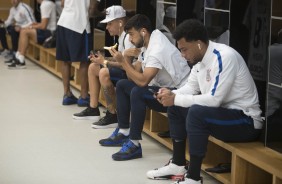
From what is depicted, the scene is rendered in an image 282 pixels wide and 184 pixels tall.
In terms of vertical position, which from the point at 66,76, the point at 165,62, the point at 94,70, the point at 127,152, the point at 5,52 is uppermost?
the point at 165,62

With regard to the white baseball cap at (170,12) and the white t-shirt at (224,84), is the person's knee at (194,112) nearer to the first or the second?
the white t-shirt at (224,84)

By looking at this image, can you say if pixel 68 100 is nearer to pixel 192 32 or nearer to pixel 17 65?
pixel 17 65

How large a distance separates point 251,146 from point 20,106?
3342 millimetres

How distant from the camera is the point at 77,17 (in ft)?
20.8

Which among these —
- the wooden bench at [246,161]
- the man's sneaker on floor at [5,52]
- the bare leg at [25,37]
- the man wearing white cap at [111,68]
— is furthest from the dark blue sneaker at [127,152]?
the man's sneaker on floor at [5,52]

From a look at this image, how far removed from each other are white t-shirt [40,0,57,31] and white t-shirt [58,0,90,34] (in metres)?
2.75

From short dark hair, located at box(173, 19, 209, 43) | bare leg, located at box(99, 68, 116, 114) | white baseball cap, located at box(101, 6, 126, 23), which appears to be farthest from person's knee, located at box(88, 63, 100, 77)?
short dark hair, located at box(173, 19, 209, 43)

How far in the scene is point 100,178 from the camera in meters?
4.08

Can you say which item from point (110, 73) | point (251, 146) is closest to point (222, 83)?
point (251, 146)

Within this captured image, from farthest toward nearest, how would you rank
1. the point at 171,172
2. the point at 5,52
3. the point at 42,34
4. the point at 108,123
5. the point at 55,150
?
the point at 5,52, the point at 42,34, the point at 108,123, the point at 55,150, the point at 171,172

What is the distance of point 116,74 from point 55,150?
3.17ft

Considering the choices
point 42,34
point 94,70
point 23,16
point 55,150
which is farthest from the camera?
point 23,16

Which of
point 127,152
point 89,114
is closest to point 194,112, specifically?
point 127,152

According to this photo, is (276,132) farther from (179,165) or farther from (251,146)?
(179,165)
